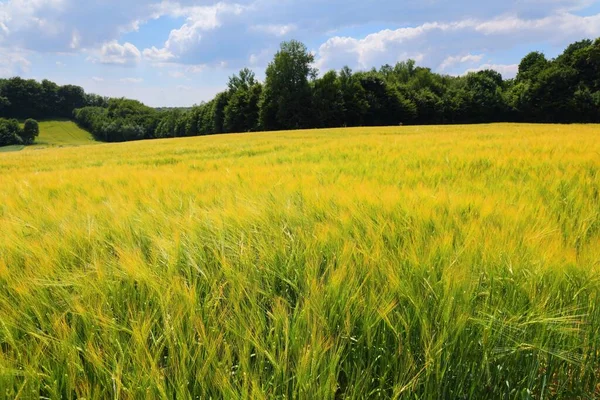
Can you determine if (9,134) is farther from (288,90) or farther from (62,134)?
(288,90)

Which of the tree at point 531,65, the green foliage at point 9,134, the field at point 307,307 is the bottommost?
the field at point 307,307

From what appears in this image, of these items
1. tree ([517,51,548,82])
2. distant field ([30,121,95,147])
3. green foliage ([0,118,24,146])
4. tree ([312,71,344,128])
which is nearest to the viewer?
tree ([312,71,344,128])

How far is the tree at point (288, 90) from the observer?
143 feet

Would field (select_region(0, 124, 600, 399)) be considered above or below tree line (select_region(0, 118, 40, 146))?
below

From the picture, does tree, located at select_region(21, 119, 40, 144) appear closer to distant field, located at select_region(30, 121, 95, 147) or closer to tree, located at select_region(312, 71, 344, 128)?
distant field, located at select_region(30, 121, 95, 147)

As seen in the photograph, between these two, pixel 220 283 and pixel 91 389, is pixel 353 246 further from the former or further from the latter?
pixel 91 389

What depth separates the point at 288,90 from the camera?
44031 millimetres

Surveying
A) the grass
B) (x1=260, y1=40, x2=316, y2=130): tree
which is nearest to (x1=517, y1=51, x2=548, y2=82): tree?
(x1=260, y1=40, x2=316, y2=130): tree

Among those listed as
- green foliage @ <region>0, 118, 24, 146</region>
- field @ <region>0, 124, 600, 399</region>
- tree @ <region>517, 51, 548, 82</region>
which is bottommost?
field @ <region>0, 124, 600, 399</region>

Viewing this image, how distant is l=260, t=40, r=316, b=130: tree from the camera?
43.6 meters

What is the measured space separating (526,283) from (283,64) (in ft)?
155

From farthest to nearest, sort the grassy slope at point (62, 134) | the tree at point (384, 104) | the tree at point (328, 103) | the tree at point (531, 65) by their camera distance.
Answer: the grassy slope at point (62, 134) < the tree at point (531, 65) < the tree at point (384, 104) < the tree at point (328, 103)

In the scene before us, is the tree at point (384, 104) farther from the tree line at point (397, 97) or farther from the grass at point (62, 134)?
the grass at point (62, 134)

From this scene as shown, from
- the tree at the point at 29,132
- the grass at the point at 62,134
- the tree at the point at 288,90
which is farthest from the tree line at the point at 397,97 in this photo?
the tree at the point at 29,132
